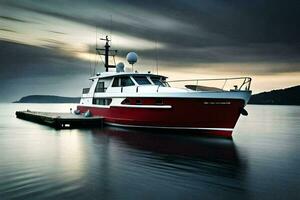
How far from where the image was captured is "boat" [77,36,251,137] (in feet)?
58.0

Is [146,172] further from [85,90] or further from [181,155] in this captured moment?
[85,90]

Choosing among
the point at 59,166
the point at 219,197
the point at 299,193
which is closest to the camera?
the point at 219,197

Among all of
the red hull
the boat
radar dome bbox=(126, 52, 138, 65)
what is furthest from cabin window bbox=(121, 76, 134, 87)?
radar dome bbox=(126, 52, 138, 65)

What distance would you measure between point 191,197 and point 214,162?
15.2ft

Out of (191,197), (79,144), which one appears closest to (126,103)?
(79,144)

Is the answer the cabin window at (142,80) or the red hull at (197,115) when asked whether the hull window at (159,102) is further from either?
the cabin window at (142,80)

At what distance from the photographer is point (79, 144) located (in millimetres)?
16141

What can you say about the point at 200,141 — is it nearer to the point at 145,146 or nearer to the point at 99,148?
the point at 145,146

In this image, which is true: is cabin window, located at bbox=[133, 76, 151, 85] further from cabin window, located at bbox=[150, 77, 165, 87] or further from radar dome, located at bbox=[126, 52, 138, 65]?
radar dome, located at bbox=[126, 52, 138, 65]

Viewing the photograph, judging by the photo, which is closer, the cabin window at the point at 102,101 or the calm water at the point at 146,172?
the calm water at the point at 146,172

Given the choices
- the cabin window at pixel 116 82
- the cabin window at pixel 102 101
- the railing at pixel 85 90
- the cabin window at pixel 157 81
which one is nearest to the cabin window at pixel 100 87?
the cabin window at pixel 102 101

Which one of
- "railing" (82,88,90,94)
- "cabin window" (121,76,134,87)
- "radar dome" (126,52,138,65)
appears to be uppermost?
"radar dome" (126,52,138,65)

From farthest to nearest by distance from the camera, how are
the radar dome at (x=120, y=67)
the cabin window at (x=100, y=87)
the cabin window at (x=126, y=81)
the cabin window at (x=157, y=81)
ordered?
the radar dome at (x=120, y=67) < the cabin window at (x=100, y=87) < the cabin window at (x=157, y=81) < the cabin window at (x=126, y=81)

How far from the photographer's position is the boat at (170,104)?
1767 centimetres
